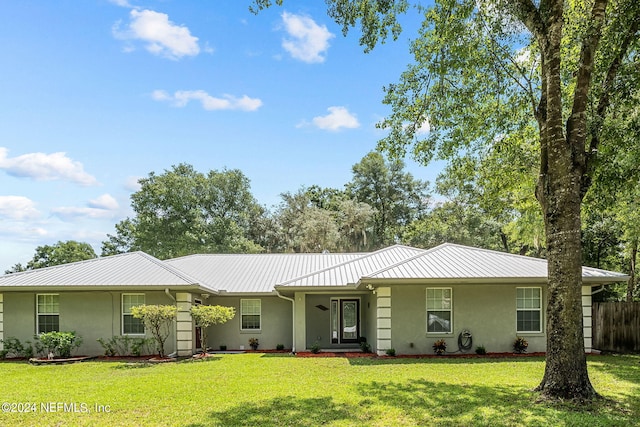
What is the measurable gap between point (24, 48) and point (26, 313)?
8.20 metres

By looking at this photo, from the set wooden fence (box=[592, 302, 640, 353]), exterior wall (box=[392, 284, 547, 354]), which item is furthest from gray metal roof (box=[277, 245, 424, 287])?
wooden fence (box=[592, 302, 640, 353])

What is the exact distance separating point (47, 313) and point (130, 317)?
2.68 m

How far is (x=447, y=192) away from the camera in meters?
31.8

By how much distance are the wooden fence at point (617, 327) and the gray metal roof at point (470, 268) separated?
1.93 metres

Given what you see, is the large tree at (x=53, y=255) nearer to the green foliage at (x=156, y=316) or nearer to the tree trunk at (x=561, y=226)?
the green foliage at (x=156, y=316)

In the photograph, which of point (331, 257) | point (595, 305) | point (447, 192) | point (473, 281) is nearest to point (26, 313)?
point (331, 257)

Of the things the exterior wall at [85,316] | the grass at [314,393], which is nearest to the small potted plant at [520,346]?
the grass at [314,393]

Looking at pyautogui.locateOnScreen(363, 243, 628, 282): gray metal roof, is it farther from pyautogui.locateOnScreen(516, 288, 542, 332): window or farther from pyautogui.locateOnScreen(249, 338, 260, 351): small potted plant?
pyautogui.locateOnScreen(249, 338, 260, 351): small potted plant

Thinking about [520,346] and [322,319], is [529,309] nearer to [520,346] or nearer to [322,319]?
[520,346]

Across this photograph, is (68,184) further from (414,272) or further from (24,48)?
(414,272)

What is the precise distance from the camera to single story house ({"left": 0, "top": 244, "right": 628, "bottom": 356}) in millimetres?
13758

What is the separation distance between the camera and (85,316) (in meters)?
14.7

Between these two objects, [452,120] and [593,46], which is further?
[452,120]

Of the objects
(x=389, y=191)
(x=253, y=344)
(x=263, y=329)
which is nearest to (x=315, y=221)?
(x=389, y=191)
